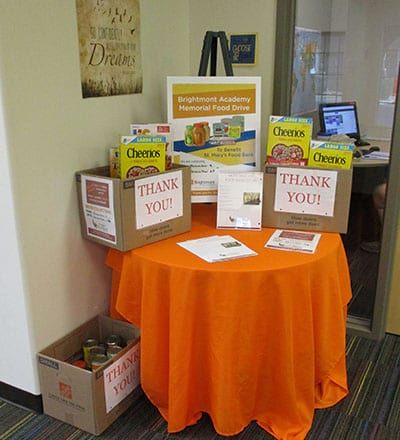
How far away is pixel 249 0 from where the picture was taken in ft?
8.27

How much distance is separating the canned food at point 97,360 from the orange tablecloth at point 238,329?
21 centimetres

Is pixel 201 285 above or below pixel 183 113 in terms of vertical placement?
below

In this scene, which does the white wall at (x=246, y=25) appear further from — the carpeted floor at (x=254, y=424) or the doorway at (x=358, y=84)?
the carpeted floor at (x=254, y=424)

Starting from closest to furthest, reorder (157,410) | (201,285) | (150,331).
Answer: (201,285)
(150,331)
(157,410)

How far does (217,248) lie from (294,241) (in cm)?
33

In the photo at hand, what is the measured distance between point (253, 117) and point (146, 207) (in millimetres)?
720

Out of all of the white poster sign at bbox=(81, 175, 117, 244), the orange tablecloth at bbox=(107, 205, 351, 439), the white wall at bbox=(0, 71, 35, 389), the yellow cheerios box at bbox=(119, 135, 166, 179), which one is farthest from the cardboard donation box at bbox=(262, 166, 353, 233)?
the white wall at bbox=(0, 71, 35, 389)

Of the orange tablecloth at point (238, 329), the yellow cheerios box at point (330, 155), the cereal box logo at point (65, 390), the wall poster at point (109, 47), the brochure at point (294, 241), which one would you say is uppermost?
the wall poster at point (109, 47)

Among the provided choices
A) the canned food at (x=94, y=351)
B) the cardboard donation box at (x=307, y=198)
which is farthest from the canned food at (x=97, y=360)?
the cardboard donation box at (x=307, y=198)

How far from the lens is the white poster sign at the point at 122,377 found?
1.94 meters

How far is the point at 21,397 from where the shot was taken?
213 cm

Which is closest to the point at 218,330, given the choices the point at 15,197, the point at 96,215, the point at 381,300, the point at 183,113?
the point at 96,215

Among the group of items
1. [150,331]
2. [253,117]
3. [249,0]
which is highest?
[249,0]

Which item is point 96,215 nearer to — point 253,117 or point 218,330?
point 218,330
